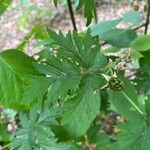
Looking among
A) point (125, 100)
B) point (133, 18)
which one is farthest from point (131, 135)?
point (133, 18)

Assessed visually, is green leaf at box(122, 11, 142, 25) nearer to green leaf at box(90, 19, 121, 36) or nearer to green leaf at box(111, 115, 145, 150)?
green leaf at box(90, 19, 121, 36)

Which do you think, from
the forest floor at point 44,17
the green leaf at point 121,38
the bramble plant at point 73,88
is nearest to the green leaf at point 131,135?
the bramble plant at point 73,88

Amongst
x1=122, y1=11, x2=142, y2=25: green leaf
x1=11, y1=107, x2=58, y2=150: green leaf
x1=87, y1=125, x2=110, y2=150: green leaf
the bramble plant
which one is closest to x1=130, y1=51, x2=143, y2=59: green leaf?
the bramble plant

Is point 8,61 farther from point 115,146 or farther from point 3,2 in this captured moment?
point 115,146

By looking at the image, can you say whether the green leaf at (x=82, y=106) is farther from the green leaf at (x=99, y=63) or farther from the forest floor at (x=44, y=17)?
the forest floor at (x=44, y=17)

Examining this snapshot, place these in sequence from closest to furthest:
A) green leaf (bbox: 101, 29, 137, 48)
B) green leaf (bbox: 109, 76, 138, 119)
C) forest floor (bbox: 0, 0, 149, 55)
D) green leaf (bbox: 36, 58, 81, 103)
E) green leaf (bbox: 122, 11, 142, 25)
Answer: green leaf (bbox: 36, 58, 81, 103) → green leaf (bbox: 109, 76, 138, 119) → green leaf (bbox: 101, 29, 137, 48) → green leaf (bbox: 122, 11, 142, 25) → forest floor (bbox: 0, 0, 149, 55)

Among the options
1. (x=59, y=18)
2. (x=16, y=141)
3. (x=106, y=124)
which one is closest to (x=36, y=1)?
(x=59, y=18)

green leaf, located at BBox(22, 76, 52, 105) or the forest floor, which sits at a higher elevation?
green leaf, located at BBox(22, 76, 52, 105)
